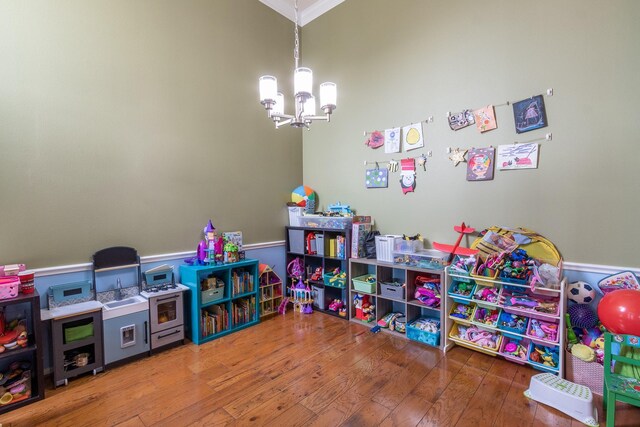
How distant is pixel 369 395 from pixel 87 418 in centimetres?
178

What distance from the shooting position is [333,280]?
344 centimetres

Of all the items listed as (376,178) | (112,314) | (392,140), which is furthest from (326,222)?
(112,314)

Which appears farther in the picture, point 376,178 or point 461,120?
point 376,178

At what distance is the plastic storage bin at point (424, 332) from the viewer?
8.84 ft

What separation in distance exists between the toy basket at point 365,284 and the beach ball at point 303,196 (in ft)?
4.05

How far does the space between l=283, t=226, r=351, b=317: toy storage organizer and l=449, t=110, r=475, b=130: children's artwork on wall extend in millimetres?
1491

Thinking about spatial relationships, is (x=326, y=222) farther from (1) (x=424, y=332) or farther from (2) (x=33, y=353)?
(2) (x=33, y=353)

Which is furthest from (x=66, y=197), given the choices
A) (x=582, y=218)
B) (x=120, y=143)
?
(x=582, y=218)

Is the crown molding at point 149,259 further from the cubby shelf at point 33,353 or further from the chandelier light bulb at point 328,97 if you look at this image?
the chandelier light bulb at point 328,97

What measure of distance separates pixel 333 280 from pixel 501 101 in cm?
243

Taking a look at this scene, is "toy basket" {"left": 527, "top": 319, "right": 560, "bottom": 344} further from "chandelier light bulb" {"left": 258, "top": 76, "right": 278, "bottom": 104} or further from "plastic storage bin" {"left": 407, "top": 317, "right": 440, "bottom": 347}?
"chandelier light bulb" {"left": 258, "top": 76, "right": 278, "bottom": 104}

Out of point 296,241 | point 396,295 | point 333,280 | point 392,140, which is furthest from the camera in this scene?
point 296,241

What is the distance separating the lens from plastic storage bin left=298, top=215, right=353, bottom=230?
3393 mm

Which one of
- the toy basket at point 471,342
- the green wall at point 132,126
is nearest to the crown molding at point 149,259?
the green wall at point 132,126
